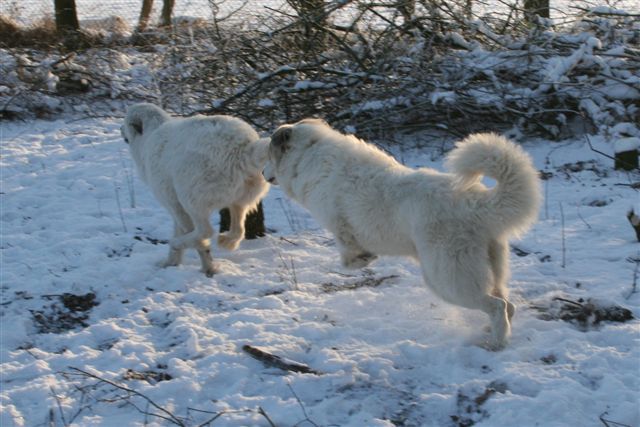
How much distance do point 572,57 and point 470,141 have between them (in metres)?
5.06

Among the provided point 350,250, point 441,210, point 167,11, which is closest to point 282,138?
point 350,250

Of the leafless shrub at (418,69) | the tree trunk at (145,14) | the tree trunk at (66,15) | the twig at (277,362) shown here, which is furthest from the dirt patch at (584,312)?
the tree trunk at (66,15)

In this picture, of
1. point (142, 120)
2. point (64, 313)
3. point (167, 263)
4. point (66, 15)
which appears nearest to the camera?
point (64, 313)

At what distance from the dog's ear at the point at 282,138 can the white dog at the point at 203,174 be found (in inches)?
9.4

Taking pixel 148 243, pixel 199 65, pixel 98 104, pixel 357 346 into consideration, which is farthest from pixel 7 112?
pixel 357 346

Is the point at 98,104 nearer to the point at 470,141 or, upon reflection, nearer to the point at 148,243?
the point at 148,243

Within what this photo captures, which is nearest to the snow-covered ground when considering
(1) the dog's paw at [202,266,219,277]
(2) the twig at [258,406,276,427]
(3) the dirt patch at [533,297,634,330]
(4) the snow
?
(4) the snow

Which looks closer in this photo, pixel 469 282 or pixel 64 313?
pixel 469 282

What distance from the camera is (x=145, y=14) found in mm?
17203

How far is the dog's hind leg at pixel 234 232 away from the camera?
594 centimetres

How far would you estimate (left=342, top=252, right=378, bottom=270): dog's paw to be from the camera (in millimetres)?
4754

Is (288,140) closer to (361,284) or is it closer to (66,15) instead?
(361,284)

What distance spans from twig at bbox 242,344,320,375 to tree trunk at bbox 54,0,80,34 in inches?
510

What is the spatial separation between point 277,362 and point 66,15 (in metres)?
13.5
